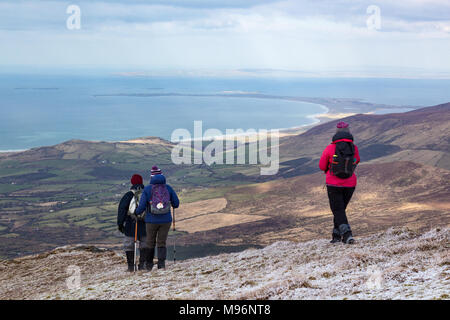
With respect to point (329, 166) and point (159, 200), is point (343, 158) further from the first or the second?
point (159, 200)

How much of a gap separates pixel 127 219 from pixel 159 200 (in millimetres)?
1655

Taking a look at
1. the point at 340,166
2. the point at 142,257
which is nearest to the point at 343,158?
the point at 340,166

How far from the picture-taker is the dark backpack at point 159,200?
1440 centimetres

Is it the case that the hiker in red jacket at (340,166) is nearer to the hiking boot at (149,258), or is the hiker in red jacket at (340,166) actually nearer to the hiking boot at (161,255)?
the hiking boot at (161,255)

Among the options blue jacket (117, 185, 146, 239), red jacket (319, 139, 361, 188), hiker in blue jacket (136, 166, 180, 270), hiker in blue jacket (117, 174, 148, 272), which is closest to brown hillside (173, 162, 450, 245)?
red jacket (319, 139, 361, 188)

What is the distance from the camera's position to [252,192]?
12106cm

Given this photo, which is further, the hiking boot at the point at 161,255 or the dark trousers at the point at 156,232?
the hiking boot at the point at 161,255

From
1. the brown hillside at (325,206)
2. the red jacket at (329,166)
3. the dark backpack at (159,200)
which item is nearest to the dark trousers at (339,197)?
the red jacket at (329,166)

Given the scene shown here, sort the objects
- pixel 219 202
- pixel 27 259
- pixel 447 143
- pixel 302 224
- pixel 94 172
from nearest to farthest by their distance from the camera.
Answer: pixel 27 259
pixel 302 224
pixel 219 202
pixel 447 143
pixel 94 172

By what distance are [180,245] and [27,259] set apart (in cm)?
5189

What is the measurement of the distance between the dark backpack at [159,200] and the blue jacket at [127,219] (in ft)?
3.26

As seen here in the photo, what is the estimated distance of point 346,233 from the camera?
15117 millimetres
